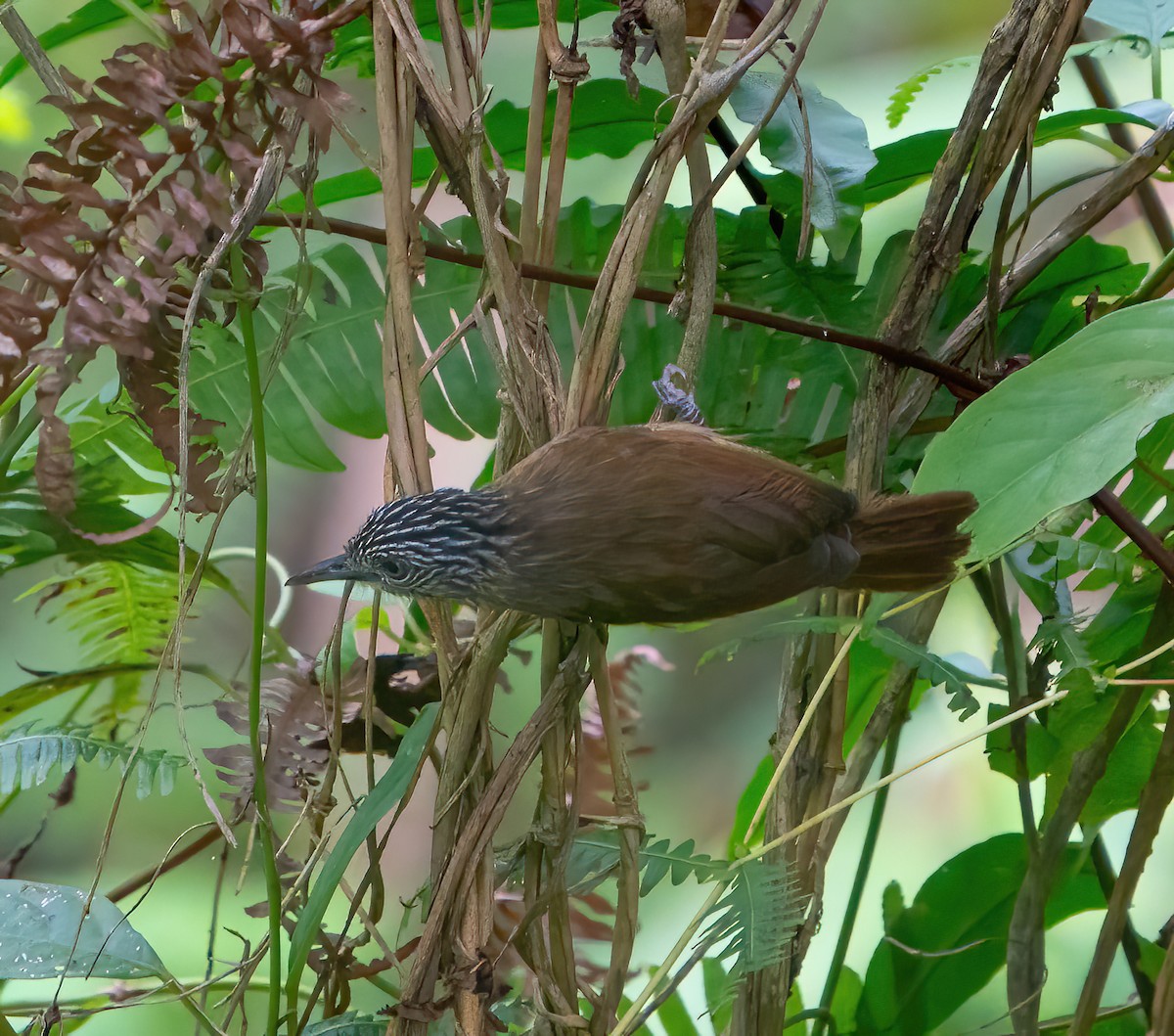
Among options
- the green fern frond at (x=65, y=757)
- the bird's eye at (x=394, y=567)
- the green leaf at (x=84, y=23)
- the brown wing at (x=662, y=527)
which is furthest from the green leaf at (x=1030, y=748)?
the green leaf at (x=84, y=23)

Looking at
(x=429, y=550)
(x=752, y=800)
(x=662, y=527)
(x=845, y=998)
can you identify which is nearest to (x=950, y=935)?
(x=845, y=998)

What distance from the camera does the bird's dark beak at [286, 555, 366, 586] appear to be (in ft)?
3.52

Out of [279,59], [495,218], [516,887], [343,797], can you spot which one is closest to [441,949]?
[516,887]

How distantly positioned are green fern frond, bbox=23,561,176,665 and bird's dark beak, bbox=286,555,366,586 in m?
0.53

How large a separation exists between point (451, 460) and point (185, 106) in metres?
1.50

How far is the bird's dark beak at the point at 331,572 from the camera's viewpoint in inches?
42.3

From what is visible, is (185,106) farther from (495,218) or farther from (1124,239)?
(1124,239)

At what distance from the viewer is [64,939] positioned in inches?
40.5

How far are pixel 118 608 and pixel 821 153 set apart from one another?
3.84 ft

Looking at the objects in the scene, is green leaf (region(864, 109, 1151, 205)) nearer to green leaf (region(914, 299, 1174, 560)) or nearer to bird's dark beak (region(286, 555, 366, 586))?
green leaf (region(914, 299, 1174, 560))

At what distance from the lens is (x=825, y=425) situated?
144 cm

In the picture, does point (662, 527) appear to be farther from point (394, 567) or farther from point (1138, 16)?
point (1138, 16)

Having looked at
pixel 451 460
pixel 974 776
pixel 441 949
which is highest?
pixel 451 460

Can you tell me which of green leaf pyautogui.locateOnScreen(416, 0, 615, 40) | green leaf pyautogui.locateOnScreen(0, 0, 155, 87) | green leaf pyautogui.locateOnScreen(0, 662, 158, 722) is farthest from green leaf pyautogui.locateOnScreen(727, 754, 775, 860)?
green leaf pyautogui.locateOnScreen(0, 0, 155, 87)
